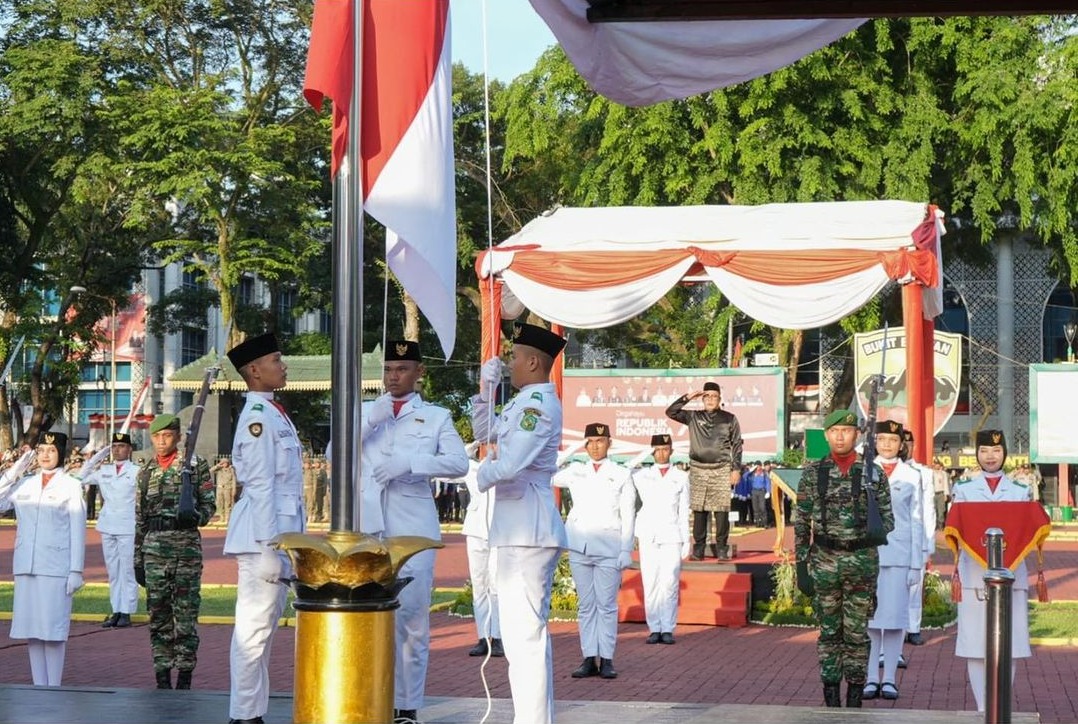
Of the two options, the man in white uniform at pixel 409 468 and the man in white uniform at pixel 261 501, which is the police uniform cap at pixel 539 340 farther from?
the man in white uniform at pixel 261 501

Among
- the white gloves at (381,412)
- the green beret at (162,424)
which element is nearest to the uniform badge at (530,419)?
the white gloves at (381,412)

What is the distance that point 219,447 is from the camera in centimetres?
4569

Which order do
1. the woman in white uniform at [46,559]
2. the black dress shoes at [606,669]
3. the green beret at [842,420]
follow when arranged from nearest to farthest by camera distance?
the green beret at [842,420] → the woman in white uniform at [46,559] → the black dress shoes at [606,669]

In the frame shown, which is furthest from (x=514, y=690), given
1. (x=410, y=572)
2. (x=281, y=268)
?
(x=281, y=268)

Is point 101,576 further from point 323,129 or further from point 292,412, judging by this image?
point 292,412

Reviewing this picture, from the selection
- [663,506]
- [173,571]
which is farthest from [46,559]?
[663,506]

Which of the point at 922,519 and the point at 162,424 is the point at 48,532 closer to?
the point at 162,424

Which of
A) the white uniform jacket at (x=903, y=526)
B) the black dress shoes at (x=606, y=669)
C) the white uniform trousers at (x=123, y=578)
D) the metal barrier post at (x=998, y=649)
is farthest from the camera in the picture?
the white uniform trousers at (x=123, y=578)

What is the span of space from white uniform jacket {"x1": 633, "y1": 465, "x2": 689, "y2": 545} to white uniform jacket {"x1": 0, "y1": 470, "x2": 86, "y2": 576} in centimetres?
557

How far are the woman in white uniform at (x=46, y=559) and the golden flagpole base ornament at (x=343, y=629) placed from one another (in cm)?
697

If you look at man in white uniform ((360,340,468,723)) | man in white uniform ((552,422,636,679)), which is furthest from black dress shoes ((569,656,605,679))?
man in white uniform ((360,340,468,723))

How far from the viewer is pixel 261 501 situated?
7477mm

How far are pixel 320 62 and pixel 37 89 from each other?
3143 centimetres

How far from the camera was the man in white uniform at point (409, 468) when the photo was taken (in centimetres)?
748
